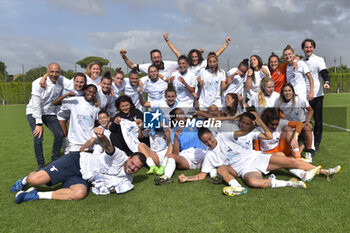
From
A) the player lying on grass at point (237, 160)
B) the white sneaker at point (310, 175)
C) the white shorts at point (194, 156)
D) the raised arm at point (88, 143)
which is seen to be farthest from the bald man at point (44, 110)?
the white sneaker at point (310, 175)

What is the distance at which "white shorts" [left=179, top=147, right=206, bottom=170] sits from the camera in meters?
4.61

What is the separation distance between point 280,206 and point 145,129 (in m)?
2.98

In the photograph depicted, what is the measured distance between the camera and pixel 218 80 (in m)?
5.69

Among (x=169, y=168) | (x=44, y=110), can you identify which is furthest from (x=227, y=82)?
(x=44, y=110)

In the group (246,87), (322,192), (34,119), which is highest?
(246,87)

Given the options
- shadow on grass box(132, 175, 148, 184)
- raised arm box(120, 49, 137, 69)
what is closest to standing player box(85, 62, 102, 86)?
raised arm box(120, 49, 137, 69)

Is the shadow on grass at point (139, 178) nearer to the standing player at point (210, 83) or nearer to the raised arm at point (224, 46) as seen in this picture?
the standing player at point (210, 83)

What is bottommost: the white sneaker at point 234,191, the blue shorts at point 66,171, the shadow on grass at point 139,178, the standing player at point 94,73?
the shadow on grass at point 139,178

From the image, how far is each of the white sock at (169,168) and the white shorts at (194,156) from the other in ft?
1.15

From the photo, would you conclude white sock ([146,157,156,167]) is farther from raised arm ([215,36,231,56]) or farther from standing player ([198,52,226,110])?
raised arm ([215,36,231,56])

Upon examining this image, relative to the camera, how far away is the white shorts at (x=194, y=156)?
4.61 metres

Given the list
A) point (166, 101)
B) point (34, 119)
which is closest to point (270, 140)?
point (166, 101)

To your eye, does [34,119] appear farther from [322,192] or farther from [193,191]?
[322,192]

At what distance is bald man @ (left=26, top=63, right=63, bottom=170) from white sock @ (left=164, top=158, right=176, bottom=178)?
7.15 ft
